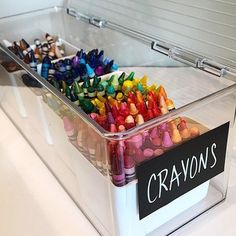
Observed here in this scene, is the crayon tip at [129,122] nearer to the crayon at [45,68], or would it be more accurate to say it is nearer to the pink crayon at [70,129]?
the pink crayon at [70,129]

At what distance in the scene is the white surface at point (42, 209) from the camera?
54cm

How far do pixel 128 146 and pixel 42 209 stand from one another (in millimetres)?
231

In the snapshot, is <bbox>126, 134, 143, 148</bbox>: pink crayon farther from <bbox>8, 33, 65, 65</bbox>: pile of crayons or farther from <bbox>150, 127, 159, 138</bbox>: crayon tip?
<bbox>8, 33, 65, 65</bbox>: pile of crayons

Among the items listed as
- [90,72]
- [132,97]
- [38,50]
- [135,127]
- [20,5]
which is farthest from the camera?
[20,5]

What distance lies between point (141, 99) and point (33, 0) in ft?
2.05

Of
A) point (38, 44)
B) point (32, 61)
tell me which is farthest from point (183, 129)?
point (38, 44)

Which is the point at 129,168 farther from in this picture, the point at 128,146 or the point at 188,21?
the point at 188,21

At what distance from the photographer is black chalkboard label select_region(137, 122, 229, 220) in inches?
17.8

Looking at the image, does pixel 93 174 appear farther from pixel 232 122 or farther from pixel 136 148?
pixel 232 122

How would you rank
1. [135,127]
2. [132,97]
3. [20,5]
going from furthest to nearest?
[20,5] → [132,97] → [135,127]

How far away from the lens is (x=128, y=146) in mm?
429

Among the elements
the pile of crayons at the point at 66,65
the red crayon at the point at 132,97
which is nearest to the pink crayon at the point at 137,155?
the red crayon at the point at 132,97

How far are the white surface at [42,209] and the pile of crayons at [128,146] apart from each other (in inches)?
5.1

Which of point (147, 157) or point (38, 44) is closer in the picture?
point (147, 157)
